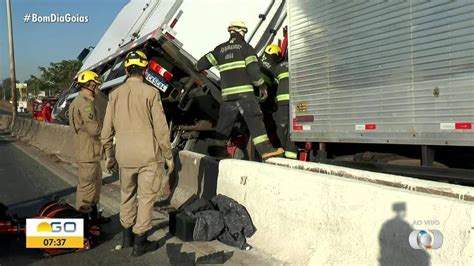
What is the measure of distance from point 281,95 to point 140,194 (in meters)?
3.50

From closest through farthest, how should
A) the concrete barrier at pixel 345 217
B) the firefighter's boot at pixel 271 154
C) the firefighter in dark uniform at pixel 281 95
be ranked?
the concrete barrier at pixel 345 217 < the firefighter's boot at pixel 271 154 < the firefighter in dark uniform at pixel 281 95

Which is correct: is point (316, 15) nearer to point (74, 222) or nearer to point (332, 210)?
point (332, 210)

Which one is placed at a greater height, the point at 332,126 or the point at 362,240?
the point at 332,126

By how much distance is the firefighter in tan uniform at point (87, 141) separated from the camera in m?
6.20

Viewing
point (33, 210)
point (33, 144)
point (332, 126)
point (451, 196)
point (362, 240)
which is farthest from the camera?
point (33, 144)

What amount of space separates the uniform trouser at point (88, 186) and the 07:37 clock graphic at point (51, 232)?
123 centimetres

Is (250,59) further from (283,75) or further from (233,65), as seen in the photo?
(283,75)

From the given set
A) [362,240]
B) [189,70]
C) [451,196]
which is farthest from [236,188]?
[189,70]

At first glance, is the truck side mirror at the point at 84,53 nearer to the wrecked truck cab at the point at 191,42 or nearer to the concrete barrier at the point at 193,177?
the wrecked truck cab at the point at 191,42

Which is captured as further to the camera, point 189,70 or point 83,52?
point 83,52

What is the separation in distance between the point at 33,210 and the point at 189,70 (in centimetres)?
325

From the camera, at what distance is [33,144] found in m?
19.7

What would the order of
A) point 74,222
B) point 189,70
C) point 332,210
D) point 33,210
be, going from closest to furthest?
point 332,210
point 74,222
point 33,210
point 189,70

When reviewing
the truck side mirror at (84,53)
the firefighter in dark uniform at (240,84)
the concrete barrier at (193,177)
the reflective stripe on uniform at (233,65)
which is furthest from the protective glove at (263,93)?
the truck side mirror at (84,53)
